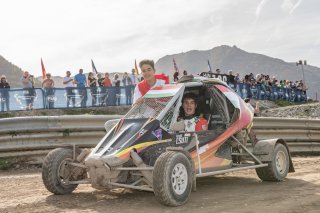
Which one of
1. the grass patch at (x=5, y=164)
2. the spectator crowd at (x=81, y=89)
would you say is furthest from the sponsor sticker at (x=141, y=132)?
the spectator crowd at (x=81, y=89)

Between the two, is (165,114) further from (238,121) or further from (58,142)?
(58,142)

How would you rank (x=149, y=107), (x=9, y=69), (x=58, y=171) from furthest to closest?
(x=9, y=69) < (x=149, y=107) < (x=58, y=171)

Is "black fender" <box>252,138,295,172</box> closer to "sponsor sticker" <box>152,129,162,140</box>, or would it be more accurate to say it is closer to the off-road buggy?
the off-road buggy

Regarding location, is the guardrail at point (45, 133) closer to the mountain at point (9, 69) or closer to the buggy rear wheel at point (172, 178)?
the buggy rear wheel at point (172, 178)

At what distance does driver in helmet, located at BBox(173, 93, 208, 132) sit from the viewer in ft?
22.3

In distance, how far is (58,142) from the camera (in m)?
9.21

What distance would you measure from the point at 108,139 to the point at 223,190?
1.89m

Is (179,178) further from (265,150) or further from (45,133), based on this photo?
(45,133)

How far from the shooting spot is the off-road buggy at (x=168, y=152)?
540 centimetres

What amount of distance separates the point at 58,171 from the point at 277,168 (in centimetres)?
366

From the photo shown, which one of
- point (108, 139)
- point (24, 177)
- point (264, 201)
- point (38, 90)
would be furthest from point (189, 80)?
point (38, 90)

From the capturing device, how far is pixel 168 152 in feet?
17.6

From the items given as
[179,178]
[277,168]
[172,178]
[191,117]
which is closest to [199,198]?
[179,178]

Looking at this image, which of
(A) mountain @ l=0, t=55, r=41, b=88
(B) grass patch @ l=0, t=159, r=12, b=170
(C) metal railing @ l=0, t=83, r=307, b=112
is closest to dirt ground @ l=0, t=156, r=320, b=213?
(B) grass patch @ l=0, t=159, r=12, b=170
